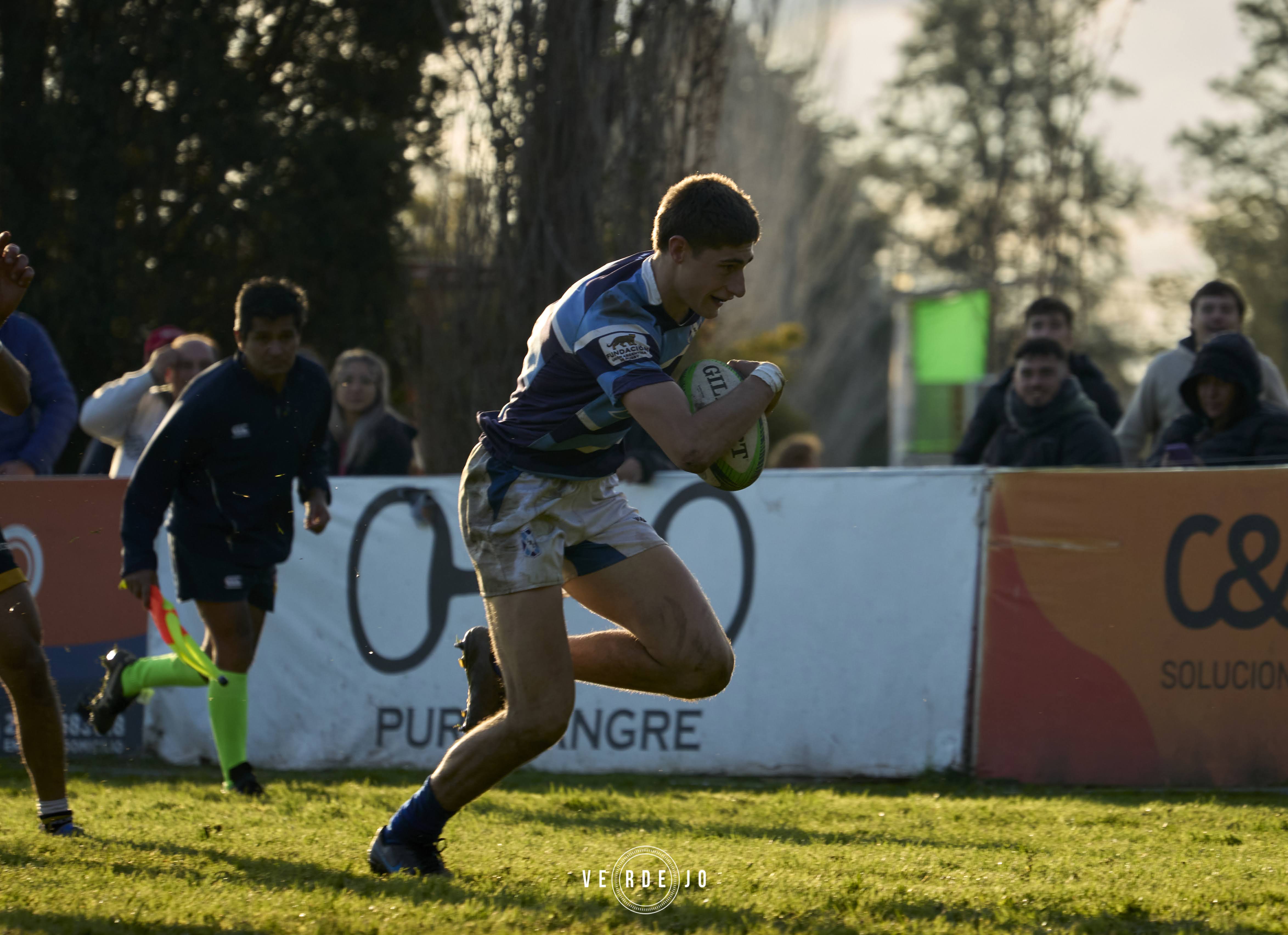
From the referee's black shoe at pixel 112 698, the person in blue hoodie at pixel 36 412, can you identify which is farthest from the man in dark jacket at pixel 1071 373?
the person in blue hoodie at pixel 36 412

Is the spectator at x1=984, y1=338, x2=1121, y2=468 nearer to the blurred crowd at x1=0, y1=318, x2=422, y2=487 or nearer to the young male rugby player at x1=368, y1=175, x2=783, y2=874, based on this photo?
the blurred crowd at x1=0, y1=318, x2=422, y2=487

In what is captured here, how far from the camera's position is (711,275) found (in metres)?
4.31

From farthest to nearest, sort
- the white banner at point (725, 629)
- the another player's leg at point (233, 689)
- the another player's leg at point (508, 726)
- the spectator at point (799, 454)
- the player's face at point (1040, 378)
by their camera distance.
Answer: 1. the spectator at point (799, 454)
2. the player's face at point (1040, 378)
3. the white banner at point (725, 629)
4. the another player's leg at point (233, 689)
5. the another player's leg at point (508, 726)

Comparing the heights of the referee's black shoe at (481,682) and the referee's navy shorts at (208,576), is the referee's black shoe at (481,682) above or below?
below

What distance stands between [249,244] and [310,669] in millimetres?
7687

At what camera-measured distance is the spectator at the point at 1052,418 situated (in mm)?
8250

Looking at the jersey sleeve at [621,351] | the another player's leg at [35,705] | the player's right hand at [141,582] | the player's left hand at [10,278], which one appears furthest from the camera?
the player's right hand at [141,582]

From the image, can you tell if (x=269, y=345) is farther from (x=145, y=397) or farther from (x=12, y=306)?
(x=145, y=397)

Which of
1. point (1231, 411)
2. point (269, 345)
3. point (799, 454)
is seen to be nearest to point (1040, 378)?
point (1231, 411)

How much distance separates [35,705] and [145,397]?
3.59m

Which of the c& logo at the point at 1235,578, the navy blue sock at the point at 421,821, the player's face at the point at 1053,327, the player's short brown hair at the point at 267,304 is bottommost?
the navy blue sock at the point at 421,821

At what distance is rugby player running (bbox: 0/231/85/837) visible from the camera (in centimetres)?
506

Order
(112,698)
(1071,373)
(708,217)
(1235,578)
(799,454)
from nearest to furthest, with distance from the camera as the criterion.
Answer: (708,217), (112,698), (1235,578), (1071,373), (799,454)

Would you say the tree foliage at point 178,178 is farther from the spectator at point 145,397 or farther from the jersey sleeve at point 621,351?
the jersey sleeve at point 621,351
